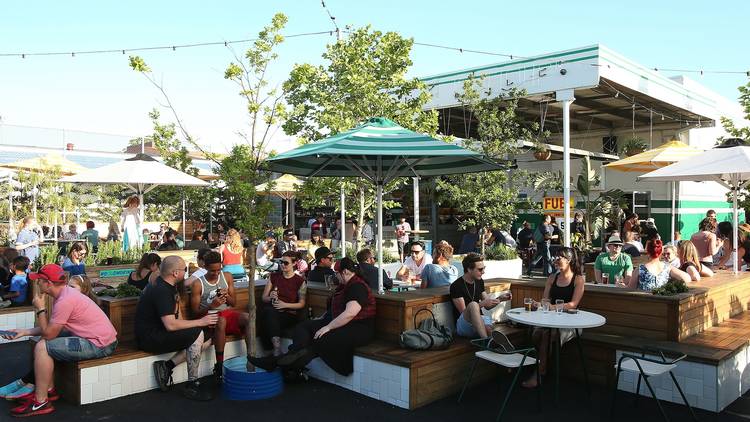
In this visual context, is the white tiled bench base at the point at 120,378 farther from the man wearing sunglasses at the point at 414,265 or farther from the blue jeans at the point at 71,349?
the man wearing sunglasses at the point at 414,265

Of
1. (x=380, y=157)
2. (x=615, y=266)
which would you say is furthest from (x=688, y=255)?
(x=380, y=157)

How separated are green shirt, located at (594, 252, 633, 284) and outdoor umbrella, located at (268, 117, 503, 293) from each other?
200 centimetres

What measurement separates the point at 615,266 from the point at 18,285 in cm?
778

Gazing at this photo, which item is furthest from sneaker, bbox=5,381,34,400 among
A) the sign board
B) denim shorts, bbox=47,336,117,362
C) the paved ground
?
the sign board

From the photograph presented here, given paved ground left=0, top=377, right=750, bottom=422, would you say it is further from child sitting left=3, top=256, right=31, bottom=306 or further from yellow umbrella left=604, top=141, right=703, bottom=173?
yellow umbrella left=604, top=141, right=703, bottom=173

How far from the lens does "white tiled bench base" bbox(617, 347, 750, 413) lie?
4.87 meters

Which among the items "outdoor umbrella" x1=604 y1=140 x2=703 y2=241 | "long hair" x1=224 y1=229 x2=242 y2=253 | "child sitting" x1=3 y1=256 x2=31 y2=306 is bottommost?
"child sitting" x1=3 y1=256 x2=31 y2=306

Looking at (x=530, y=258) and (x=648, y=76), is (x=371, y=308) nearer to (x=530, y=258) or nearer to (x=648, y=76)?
(x=530, y=258)

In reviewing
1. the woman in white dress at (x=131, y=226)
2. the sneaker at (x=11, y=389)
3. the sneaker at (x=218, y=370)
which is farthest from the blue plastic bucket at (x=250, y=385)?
the woman in white dress at (x=131, y=226)

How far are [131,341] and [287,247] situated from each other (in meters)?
5.25

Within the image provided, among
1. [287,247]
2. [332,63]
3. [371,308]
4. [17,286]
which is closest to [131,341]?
[371,308]

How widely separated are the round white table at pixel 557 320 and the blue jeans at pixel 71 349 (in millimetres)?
3578

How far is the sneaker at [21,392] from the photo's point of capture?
5.03m

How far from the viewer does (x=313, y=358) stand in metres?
5.59
